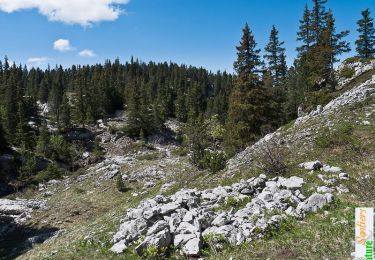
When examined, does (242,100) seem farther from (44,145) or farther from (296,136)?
(44,145)

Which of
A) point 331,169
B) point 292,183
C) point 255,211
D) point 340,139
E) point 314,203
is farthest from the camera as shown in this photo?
point 340,139

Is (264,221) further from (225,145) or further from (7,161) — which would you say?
(7,161)

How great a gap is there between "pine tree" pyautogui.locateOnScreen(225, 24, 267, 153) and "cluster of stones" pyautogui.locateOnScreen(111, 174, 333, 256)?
17.7 metres

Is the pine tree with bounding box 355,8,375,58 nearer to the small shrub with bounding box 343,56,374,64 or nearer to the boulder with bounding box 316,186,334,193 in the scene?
the small shrub with bounding box 343,56,374,64

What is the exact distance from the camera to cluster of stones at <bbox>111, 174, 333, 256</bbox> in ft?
37.4

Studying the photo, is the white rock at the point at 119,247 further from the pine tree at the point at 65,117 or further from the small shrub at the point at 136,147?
the pine tree at the point at 65,117

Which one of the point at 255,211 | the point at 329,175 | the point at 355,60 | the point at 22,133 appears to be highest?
the point at 355,60

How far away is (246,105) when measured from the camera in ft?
111

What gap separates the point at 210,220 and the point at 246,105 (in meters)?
22.4

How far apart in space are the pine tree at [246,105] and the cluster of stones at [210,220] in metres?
17.7

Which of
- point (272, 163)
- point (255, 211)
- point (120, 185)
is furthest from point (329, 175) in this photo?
point (120, 185)

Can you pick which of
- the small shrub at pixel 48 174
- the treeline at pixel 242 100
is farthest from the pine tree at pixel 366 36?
the small shrub at pixel 48 174

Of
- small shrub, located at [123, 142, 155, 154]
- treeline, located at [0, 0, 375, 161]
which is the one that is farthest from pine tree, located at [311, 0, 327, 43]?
small shrub, located at [123, 142, 155, 154]

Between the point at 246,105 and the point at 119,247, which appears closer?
the point at 119,247
